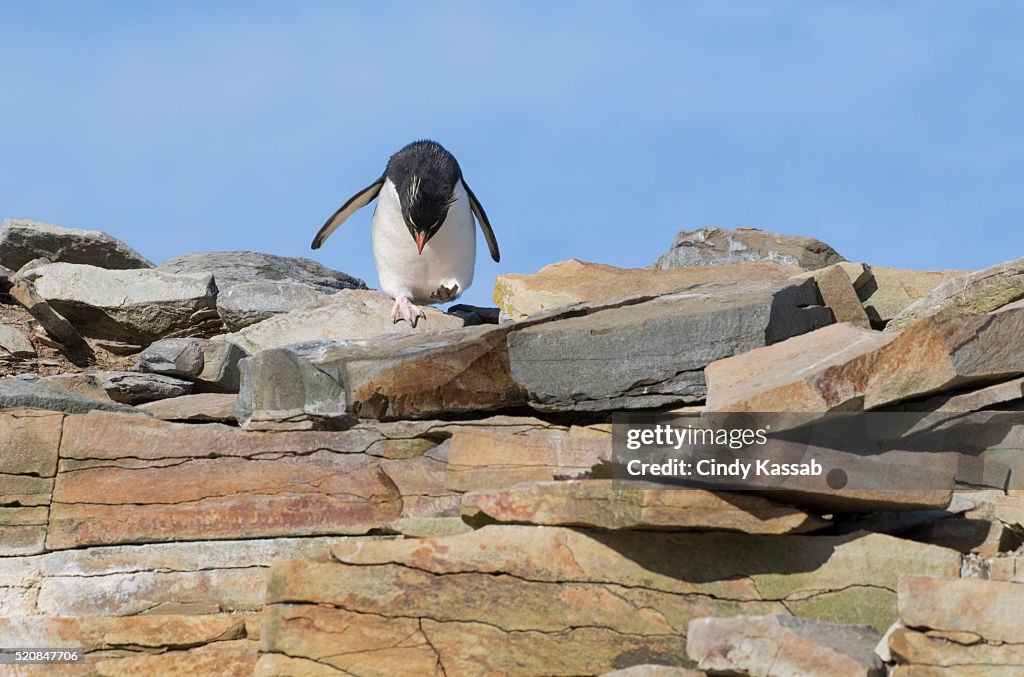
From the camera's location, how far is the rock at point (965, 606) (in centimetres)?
366

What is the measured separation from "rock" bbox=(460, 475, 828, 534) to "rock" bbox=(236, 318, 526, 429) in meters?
1.59

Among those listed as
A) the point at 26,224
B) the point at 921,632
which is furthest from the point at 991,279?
the point at 26,224

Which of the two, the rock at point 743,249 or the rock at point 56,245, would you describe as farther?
the rock at point 56,245

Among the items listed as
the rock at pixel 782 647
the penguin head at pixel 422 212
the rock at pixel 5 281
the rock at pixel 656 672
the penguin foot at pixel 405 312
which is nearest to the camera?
the rock at pixel 782 647

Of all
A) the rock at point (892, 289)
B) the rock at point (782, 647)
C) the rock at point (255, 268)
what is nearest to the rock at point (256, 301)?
the rock at point (255, 268)

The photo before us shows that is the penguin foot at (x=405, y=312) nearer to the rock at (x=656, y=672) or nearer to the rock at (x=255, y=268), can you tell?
the rock at (x=255, y=268)

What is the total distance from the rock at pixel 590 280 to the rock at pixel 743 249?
4.42 ft

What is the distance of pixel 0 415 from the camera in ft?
20.2

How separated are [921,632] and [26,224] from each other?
10.6m

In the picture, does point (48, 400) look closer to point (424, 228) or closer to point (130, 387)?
point (130, 387)

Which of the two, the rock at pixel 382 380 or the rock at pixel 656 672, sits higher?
the rock at pixel 382 380

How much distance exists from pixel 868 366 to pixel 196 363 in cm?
501

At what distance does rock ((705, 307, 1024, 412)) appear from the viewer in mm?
4609

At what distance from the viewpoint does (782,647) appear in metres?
3.70
